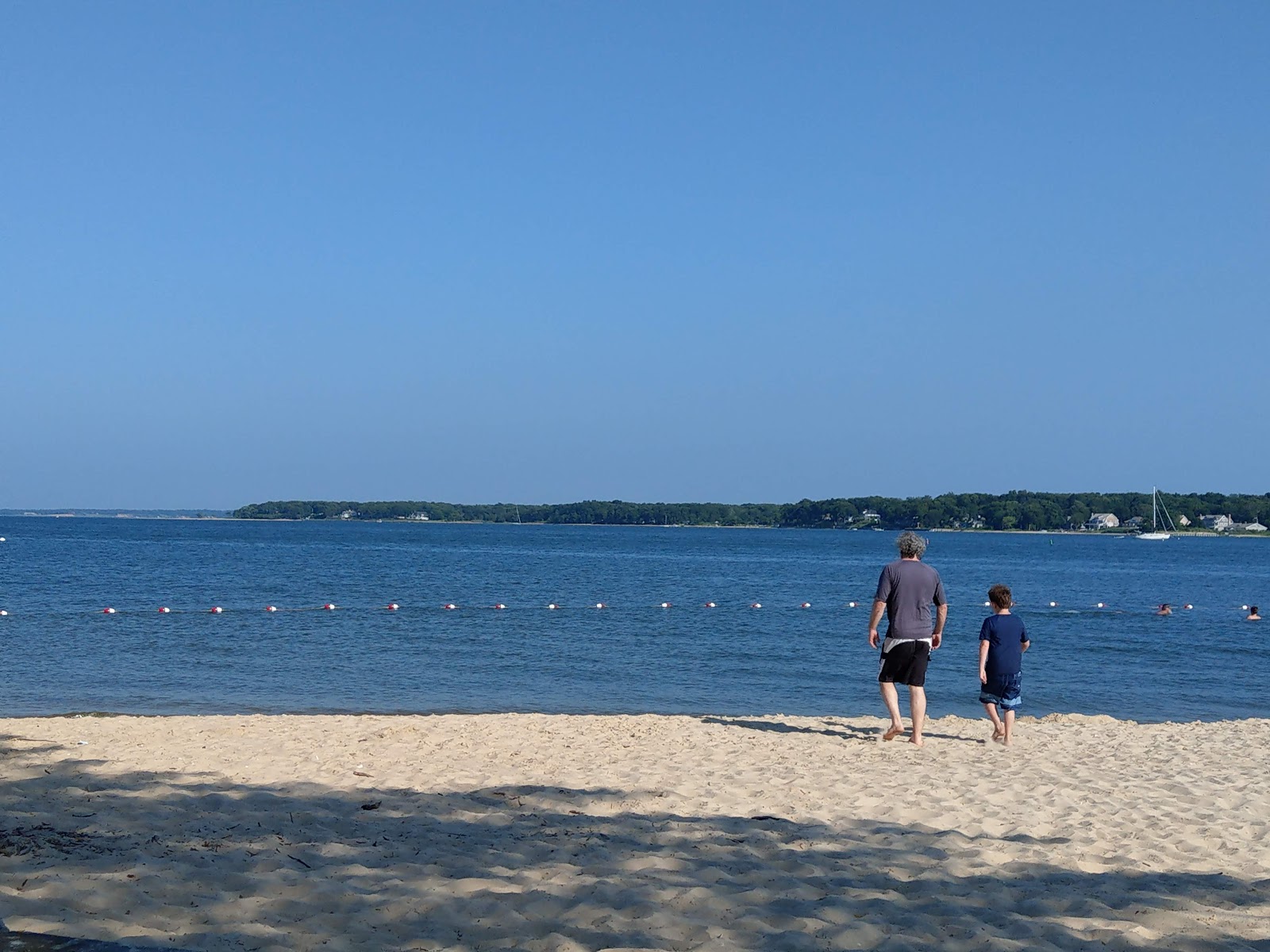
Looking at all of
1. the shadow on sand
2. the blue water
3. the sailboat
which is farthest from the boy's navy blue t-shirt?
the sailboat

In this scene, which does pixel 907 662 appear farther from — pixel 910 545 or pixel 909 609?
pixel 910 545

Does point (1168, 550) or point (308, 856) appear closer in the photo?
point (308, 856)

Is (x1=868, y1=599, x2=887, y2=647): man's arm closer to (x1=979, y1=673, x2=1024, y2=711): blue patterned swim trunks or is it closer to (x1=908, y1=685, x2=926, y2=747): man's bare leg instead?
(x1=908, y1=685, x2=926, y2=747): man's bare leg

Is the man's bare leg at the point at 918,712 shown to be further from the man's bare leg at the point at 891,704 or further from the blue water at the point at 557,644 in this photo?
the blue water at the point at 557,644

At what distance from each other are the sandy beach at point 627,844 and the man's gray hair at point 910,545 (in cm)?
180

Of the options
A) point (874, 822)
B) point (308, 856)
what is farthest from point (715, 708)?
point (308, 856)

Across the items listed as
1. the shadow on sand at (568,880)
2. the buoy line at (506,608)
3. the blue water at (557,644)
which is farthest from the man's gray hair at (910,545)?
the buoy line at (506,608)

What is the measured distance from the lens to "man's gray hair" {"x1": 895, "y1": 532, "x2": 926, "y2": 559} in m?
10.1

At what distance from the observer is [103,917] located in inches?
194

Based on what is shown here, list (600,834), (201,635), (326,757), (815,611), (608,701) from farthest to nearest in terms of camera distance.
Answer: (815,611)
(201,635)
(608,701)
(326,757)
(600,834)

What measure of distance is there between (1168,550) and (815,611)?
297ft

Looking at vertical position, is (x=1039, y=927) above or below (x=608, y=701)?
above

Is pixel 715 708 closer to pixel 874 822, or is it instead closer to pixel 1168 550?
pixel 874 822

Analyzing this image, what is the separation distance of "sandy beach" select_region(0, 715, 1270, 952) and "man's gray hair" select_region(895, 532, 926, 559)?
5.89 ft
